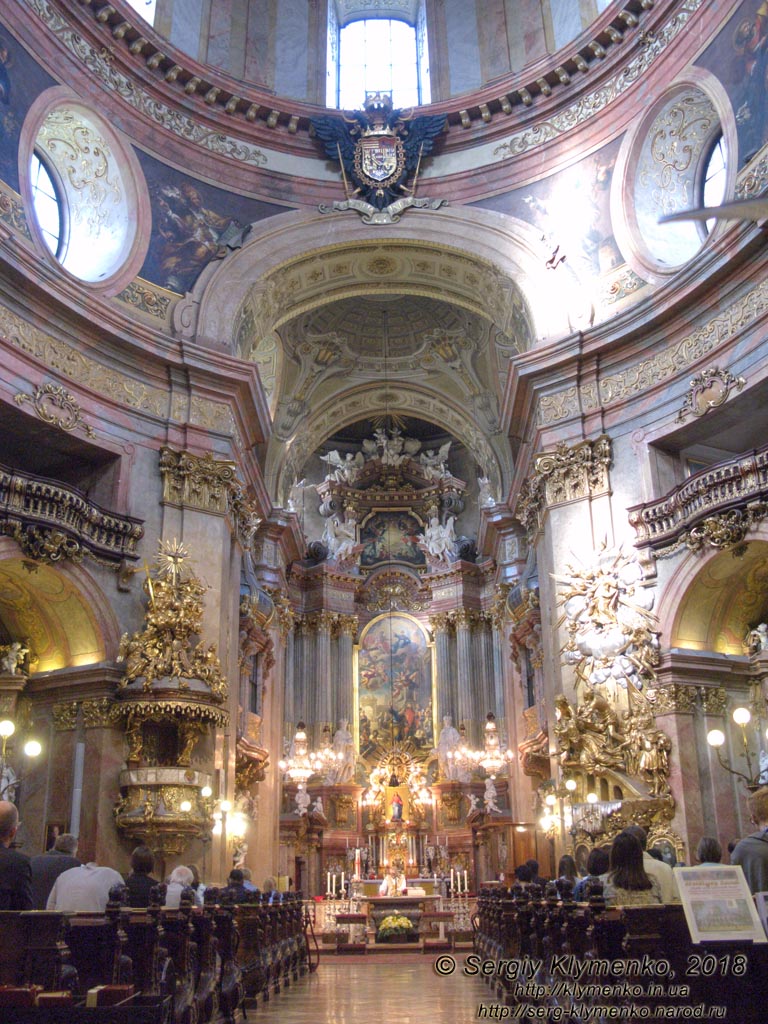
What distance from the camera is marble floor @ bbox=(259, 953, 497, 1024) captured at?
331 inches

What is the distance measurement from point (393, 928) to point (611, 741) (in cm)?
659

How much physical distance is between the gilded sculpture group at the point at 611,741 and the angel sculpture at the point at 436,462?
1521cm

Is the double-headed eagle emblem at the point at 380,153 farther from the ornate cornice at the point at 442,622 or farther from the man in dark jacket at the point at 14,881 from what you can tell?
the man in dark jacket at the point at 14,881

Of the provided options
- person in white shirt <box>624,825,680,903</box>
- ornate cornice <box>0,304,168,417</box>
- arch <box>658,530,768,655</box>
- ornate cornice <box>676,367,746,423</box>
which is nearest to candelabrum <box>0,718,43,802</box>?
ornate cornice <box>0,304,168,417</box>

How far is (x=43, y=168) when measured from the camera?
1758 centimetres

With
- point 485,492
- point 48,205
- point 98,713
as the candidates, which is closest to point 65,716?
point 98,713

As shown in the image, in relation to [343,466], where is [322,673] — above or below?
below

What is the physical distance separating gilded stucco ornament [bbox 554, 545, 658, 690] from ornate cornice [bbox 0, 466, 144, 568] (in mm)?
7370

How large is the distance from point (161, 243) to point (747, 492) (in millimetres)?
11535

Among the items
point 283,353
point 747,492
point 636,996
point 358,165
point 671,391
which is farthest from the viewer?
point 283,353

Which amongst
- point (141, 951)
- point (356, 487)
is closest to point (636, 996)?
point (141, 951)

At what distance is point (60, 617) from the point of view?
15414 millimetres

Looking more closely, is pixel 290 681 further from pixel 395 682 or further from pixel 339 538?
pixel 339 538

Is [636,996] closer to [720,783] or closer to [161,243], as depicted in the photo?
[720,783]
